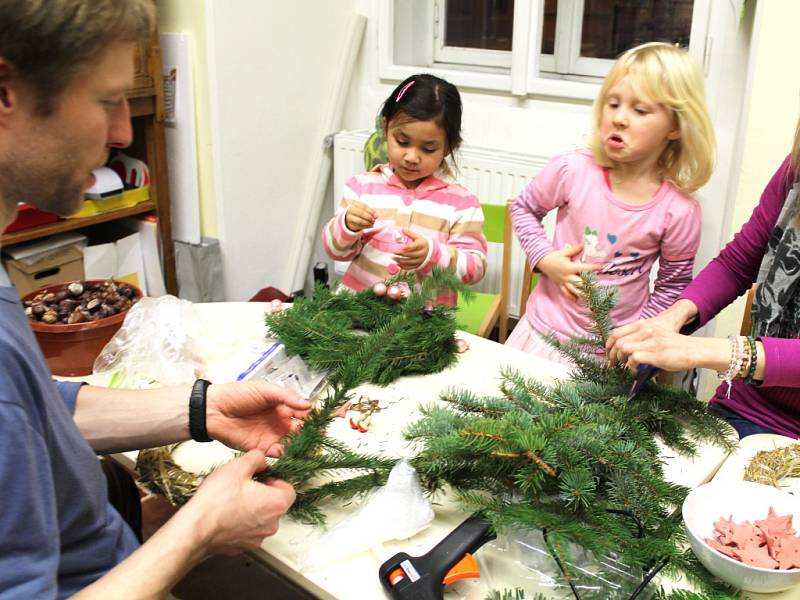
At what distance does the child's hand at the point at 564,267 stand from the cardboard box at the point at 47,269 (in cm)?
173

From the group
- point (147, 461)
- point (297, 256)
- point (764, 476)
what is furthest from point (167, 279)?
point (764, 476)

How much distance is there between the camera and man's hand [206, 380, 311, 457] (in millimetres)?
1174

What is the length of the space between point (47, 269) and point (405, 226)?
139 centimetres

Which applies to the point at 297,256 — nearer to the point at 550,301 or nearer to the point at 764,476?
the point at 550,301

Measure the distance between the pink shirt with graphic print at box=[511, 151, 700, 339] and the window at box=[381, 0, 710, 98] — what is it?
91 centimetres

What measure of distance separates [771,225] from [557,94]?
4.55ft

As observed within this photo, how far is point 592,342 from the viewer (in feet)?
4.40

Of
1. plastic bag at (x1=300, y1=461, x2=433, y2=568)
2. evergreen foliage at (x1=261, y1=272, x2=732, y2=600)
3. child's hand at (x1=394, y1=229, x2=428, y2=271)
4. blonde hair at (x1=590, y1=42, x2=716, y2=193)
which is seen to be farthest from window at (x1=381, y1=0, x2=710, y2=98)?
plastic bag at (x1=300, y1=461, x2=433, y2=568)

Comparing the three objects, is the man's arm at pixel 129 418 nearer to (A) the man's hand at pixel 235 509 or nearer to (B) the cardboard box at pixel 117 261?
(A) the man's hand at pixel 235 509

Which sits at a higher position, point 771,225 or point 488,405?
point 771,225

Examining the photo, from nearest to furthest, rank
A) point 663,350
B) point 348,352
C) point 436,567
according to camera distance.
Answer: point 436,567
point 663,350
point 348,352

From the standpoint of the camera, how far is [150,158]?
2842mm

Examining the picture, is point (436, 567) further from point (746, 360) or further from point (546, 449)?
point (746, 360)

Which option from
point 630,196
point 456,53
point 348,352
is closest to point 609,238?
point 630,196
